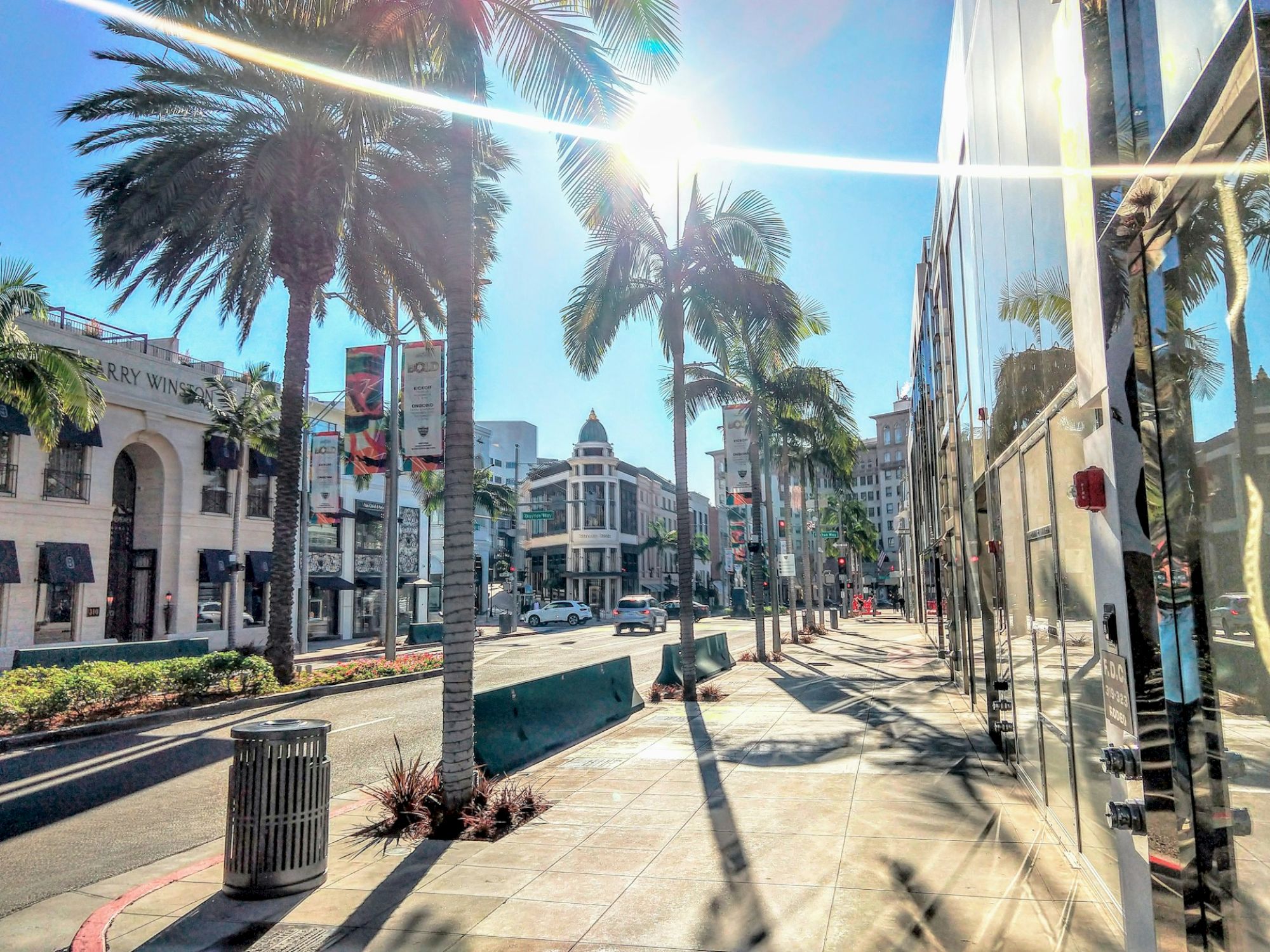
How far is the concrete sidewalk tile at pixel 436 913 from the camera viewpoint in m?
5.41

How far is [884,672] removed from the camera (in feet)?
67.1

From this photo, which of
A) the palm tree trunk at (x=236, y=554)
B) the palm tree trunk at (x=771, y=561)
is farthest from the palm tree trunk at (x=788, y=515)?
the palm tree trunk at (x=236, y=554)

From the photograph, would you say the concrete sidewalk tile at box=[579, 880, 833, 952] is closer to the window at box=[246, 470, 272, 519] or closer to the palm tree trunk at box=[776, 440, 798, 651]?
the palm tree trunk at box=[776, 440, 798, 651]

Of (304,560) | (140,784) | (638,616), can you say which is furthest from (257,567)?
(140,784)

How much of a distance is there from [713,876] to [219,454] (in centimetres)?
3368

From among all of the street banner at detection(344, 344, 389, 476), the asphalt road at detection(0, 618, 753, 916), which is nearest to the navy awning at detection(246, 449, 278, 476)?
the street banner at detection(344, 344, 389, 476)

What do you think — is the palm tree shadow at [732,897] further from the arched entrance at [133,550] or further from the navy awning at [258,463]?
the navy awning at [258,463]

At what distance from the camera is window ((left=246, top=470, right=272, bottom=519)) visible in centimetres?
3797

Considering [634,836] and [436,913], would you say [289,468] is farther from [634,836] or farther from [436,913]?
[436,913]

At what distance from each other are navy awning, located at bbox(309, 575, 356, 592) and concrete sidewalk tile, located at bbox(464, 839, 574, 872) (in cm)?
3664

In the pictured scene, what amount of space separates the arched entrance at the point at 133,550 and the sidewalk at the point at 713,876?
2919cm

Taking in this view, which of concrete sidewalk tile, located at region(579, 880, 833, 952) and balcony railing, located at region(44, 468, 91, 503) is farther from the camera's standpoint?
balcony railing, located at region(44, 468, 91, 503)

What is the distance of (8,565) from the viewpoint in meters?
27.0

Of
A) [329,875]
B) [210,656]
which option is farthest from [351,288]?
[329,875]
